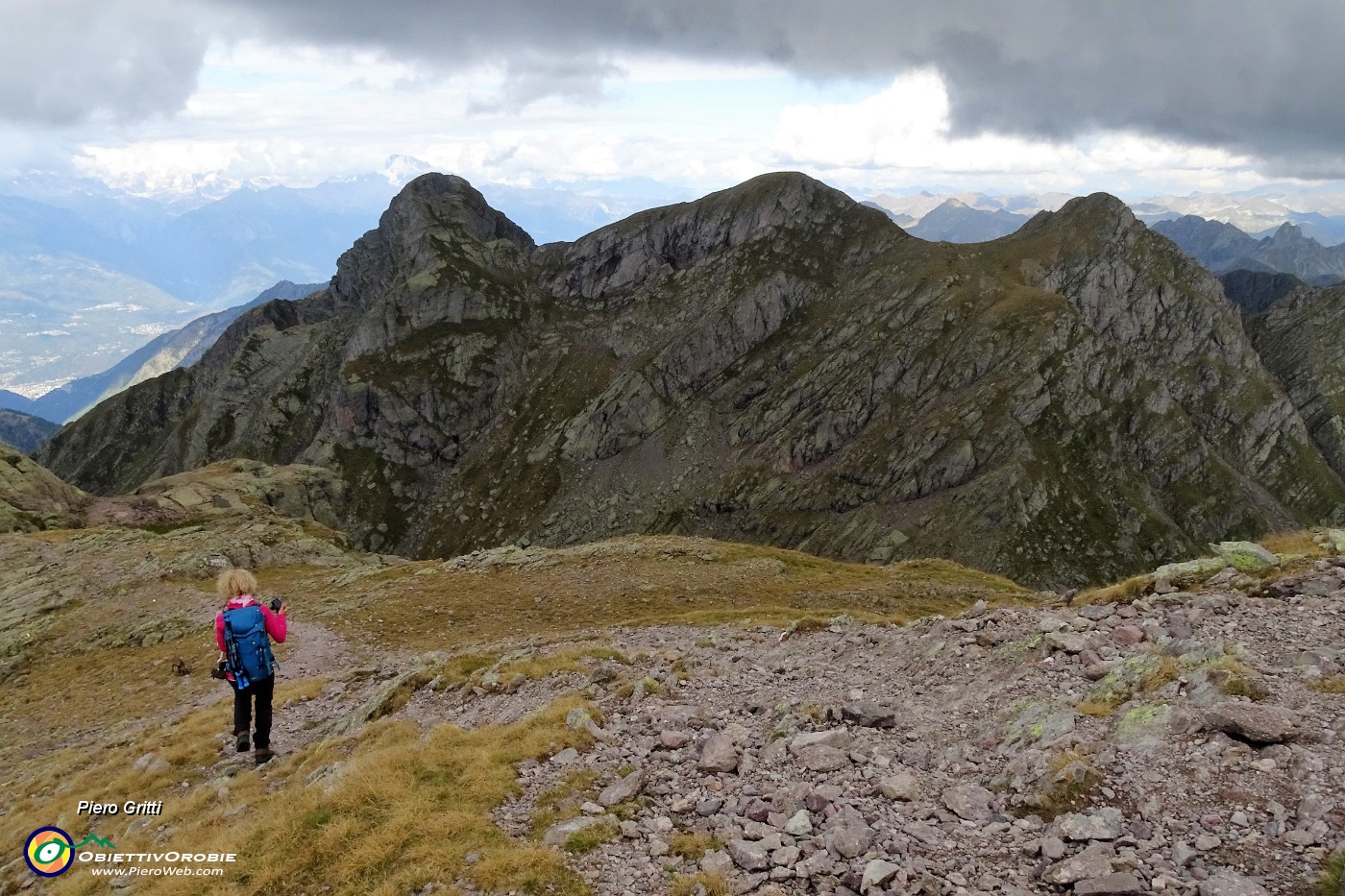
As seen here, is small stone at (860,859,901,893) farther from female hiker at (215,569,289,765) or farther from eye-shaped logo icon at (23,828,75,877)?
eye-shaped logo icon at (23,828,75,877)

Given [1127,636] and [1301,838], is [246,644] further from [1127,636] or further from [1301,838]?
[1127,636]

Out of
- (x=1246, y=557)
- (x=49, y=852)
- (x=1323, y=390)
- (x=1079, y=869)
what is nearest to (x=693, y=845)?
(x=1079, y=869)

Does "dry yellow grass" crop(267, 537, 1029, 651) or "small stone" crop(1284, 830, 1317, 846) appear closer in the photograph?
"small stone" crop(1284, 830, 1317, 846)

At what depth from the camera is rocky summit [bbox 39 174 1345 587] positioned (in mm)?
124250

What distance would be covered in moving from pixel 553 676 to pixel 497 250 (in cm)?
19231

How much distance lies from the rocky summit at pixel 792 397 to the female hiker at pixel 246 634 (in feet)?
366

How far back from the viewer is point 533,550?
4512cm

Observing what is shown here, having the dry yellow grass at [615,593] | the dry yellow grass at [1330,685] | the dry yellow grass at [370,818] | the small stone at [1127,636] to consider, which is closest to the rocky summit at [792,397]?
the dry yellow grass at [615,593]

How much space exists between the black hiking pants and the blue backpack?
58 cm

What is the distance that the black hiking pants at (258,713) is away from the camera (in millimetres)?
16047

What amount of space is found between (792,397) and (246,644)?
5434 inches

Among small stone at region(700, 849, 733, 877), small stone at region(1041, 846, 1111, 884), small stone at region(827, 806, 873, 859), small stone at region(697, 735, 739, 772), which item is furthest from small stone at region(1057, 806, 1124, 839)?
small stone at region(697, 735, 739, 772)

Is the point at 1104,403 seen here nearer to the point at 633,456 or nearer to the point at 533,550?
the point at 633,456

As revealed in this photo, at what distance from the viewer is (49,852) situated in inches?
527
